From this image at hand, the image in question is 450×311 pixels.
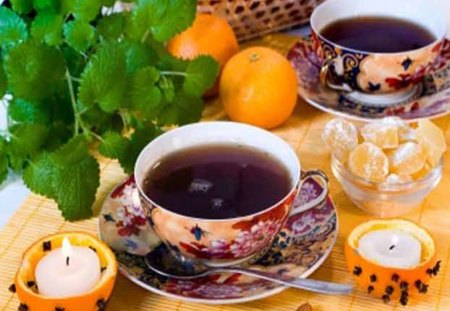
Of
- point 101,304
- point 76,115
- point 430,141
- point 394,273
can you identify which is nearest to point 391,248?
point 394,273

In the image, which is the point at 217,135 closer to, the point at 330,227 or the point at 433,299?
the point at 330,227

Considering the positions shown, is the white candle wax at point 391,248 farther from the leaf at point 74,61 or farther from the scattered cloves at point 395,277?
the leaf at point 74,61

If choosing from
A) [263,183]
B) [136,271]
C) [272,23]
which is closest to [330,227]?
[263,183]

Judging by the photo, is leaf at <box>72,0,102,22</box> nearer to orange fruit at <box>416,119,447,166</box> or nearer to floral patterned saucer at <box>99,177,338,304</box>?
floral patterned saucer at <box>99,177,338,304</box>

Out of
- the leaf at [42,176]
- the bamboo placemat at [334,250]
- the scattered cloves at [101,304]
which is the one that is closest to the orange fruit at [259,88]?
the bamboo placemat at [334,250]

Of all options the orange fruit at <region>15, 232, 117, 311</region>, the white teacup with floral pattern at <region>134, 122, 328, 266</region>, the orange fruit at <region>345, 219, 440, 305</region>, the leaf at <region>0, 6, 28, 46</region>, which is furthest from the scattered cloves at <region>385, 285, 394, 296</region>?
the leaf at <region>0, 6, 28, 46</region>
